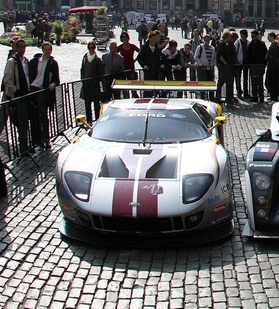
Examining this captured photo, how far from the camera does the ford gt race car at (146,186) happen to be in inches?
260

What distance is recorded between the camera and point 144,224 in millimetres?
6562

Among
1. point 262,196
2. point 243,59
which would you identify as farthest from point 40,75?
point 243,59

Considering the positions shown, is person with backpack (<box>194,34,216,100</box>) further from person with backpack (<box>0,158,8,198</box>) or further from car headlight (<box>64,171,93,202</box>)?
car headlight (<box>64,171,93,202</box>)

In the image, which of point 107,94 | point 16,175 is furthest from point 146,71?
point 16,175

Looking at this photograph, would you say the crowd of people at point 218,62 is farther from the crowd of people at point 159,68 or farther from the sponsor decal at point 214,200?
the sponsor decal at point 214,200

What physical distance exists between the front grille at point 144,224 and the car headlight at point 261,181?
91 centimetres

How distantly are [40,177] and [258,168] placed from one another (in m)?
3.79

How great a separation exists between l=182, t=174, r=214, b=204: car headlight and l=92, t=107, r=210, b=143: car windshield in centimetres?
106

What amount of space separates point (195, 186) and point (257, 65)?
10442 mm

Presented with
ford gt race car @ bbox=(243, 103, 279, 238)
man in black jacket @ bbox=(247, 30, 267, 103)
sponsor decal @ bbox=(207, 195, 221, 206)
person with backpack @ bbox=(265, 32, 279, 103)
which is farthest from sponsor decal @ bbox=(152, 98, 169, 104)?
man in black jacket @ bbox=(247, 30, 267, 103)

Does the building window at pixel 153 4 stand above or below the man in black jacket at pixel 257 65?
below

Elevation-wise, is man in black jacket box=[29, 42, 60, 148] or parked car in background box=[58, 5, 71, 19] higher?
man in black jacket box=[29, 42, 60, 148]

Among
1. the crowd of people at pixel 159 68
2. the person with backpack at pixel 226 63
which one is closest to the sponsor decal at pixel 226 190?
the crowd of people at pixel 159 68

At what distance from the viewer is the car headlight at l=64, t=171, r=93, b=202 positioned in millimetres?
6879
